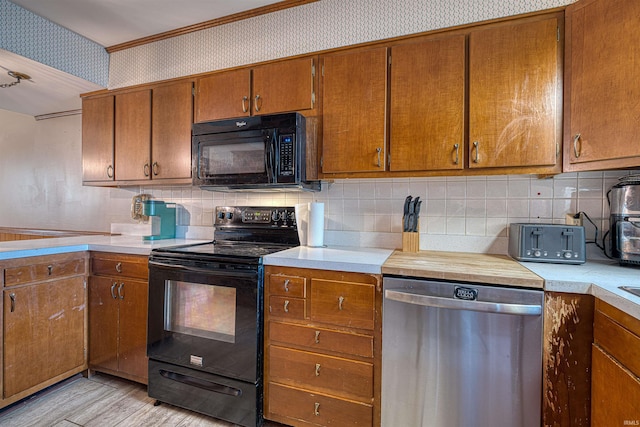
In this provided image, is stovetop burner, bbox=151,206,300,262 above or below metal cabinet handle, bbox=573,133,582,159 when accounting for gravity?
below

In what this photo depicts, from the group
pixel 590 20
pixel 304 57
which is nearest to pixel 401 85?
pixel 304 57

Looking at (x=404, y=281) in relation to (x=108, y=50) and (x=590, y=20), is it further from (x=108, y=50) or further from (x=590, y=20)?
(x=108, y=50)

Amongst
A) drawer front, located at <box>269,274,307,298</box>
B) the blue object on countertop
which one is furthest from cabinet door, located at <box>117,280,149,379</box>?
drawer front, located at <box>269,274,307,298</box>

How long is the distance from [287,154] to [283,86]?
49 cm

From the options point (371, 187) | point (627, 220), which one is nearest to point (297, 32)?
point (371, 187)

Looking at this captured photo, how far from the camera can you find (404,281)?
4.46ft

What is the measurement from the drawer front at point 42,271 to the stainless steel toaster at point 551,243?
8.88ft

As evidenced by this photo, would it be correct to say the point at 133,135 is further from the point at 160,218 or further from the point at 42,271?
the point at 42,271

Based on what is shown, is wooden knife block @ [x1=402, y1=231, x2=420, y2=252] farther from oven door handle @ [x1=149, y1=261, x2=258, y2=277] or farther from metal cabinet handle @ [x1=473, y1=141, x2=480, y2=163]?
oven door handle @ [x1=149, y1=261, x2=258, y2=277]

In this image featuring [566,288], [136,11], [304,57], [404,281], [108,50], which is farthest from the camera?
[108,50]

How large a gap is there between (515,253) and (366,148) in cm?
99

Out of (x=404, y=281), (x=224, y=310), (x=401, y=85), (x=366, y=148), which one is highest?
(x=401, y=85)

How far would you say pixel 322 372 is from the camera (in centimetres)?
150

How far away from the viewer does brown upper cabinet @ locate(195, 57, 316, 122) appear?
1892 mm
